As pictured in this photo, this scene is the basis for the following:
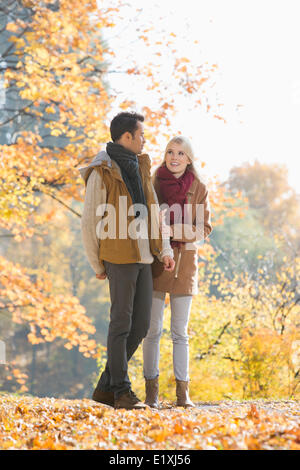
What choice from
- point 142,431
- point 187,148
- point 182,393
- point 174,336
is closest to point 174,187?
point 187,148

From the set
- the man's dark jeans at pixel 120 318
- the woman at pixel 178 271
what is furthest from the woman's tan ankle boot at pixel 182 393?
the man's dark jeans at pixel 120 318

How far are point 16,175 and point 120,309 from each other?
244 inches

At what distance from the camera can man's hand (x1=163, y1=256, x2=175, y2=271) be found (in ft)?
13.0

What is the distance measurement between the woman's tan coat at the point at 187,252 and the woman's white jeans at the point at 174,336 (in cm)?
9

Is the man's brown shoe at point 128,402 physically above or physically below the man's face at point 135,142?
below

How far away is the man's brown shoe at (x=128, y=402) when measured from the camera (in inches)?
145

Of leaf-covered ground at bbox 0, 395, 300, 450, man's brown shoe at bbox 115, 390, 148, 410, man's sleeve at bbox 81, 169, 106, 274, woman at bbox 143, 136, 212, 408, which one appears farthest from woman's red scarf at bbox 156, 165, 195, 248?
leaf-covered ground at bbox 0, 395, 300, 450

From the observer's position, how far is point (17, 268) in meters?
10.3

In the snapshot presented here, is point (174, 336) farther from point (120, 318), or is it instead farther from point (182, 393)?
point (120, 318)

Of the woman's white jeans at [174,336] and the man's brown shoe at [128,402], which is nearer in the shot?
the man's brown shoe at [128,402]

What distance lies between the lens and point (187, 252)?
14.4 ft

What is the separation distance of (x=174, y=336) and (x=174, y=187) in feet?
3.94

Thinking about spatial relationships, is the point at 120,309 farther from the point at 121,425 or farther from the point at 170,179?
the point at 170,179

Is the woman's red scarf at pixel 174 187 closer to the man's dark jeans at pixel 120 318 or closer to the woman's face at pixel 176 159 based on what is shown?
the woman's face at pixel 176 159
